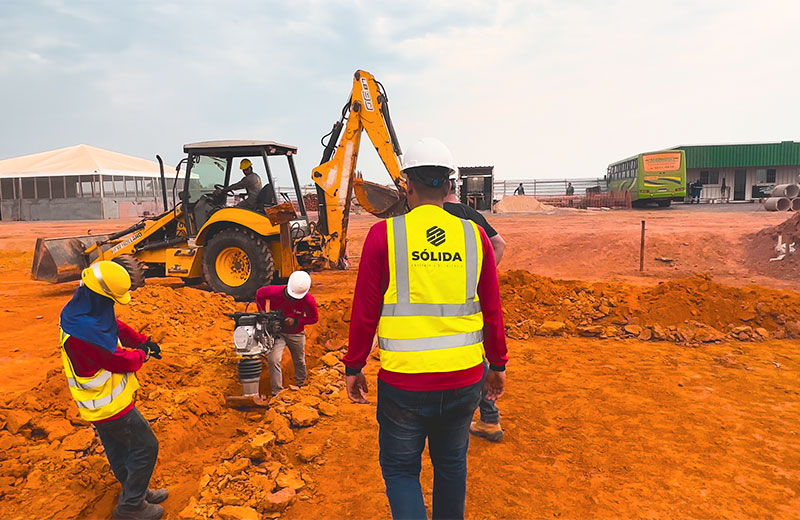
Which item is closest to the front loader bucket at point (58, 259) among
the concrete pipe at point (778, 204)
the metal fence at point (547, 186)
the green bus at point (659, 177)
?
the concrete pipe at point (778, 204)

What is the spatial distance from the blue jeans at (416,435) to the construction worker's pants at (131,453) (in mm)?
1819

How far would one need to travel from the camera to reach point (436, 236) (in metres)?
2.11

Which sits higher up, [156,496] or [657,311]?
[657,311]

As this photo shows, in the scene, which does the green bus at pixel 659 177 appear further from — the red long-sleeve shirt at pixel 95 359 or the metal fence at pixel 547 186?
the red long-sleeve shirt at pixel 95 359

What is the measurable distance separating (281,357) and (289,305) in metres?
0.61

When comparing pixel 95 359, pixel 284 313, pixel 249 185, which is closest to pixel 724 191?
pixel 249 185

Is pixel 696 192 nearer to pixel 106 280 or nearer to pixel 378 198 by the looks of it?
pixel 378 198

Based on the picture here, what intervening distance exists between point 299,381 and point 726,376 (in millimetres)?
4645

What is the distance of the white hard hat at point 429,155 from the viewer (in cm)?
226

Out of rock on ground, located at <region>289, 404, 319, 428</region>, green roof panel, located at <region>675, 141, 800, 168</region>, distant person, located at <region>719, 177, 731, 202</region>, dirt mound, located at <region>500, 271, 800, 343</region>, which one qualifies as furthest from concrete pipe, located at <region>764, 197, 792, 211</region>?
green roof panel, located at <region>675, 141, 800, 168</region>

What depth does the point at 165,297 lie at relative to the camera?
7504 millimetres

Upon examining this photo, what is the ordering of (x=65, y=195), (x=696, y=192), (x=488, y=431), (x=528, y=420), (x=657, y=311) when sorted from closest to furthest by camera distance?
(x=488, y=431)
(x=528, y=420)
(x=657, y=311)
(x=65, y=195)
(x=696, y=192)

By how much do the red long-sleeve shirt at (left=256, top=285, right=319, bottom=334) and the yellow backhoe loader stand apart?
123 inches

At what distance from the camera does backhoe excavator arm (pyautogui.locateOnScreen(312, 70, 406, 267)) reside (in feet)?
29.1
